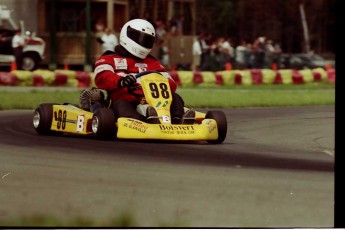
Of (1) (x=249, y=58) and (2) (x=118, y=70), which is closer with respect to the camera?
(2) (x=118, y=70)

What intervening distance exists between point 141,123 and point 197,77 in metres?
11.9

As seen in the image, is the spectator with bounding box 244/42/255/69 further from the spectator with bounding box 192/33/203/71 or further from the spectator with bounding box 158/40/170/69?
the spectator with bounding box 158/40/170/69

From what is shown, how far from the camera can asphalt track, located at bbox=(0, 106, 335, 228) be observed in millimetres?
5707

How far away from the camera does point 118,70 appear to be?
10.1 meters

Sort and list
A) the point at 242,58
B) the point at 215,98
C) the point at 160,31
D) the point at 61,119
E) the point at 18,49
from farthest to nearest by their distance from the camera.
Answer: the point at 242,58, the point at 160,31, the point at 18,49, the point at 215,98, the point at 61,119

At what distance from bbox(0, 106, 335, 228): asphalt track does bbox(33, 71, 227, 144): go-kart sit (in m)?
0.11

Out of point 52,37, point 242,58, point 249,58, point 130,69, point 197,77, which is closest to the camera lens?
point 130,69

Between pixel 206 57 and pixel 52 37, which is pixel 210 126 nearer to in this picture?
pixel 52 37

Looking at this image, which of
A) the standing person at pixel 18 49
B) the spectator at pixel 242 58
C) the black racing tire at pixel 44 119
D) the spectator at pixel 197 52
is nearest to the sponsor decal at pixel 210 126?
the black racing tire at pixel 44 119

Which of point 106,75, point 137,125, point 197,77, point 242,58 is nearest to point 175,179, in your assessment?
point 137,125

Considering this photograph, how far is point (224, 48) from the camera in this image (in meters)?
28.0

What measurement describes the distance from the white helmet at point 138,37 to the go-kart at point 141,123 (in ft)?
1.24

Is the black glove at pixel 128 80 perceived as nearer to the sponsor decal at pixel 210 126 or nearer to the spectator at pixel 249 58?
the sponsor decal at pixel 210 126

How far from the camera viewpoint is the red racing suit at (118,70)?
988cm
